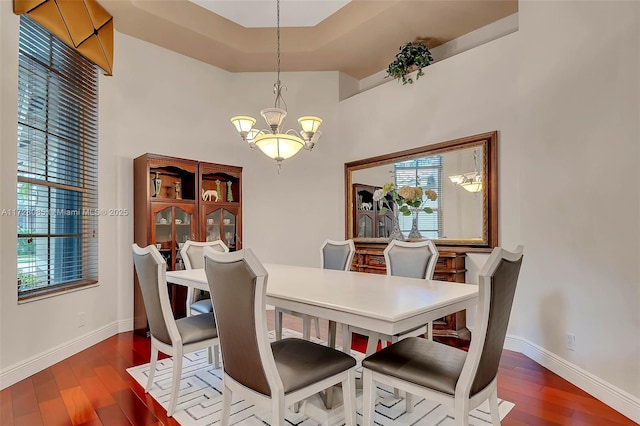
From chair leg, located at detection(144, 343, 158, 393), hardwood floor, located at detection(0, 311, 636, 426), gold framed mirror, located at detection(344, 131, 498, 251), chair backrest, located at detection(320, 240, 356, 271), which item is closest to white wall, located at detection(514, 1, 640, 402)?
hardwood floor, located at detection(0, 311, 636, 426)

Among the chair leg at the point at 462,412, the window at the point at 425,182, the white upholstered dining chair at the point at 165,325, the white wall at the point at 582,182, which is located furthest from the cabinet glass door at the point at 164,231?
the white wall at the point at 582,182

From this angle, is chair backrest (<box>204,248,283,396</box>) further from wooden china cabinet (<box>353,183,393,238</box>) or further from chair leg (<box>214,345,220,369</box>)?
wooden china cabinet (<box>353,183,393,238</box>)

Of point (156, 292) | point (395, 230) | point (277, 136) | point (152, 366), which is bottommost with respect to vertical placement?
point (152, 366)

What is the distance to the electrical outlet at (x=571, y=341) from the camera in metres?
2.42

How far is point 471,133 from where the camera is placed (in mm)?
3412

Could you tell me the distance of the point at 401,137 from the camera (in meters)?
4.05

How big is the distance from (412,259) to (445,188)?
1263 millimetres

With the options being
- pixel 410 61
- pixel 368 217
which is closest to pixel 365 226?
pixel 368 217

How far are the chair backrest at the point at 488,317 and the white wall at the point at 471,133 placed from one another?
3.71 feet

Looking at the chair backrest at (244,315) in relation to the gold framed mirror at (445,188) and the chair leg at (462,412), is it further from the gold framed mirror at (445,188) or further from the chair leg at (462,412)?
the gold framed mirror at (445,188)

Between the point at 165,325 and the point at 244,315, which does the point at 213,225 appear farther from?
the point at 244,315

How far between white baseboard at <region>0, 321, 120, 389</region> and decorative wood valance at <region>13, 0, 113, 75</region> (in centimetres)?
254

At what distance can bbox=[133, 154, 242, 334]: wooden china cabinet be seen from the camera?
145 inches

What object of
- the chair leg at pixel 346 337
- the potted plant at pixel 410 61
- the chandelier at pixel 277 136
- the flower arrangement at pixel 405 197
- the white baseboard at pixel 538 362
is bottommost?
the white baseboard at pixel 538 362
